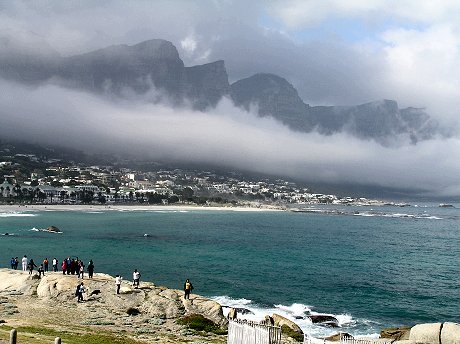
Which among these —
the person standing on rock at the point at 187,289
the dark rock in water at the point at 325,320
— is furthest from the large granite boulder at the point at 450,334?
the person standing on rock at the point at 187,289

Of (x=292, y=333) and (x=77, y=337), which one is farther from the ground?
(x=77, y=337)

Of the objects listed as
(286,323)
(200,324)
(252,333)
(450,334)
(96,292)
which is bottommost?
(286,323)

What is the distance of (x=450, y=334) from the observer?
995 inches

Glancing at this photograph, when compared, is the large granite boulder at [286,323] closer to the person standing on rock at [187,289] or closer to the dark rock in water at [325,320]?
the dark rock in water at [325,320]

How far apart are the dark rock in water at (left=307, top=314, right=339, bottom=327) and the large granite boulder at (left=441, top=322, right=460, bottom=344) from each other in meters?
14.4

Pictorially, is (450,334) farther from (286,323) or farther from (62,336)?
(62,336)

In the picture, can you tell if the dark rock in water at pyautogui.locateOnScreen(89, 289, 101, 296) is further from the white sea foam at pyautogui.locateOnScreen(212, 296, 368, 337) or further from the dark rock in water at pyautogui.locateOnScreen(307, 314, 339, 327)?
the dark rock in water at pyautogui.locateOnScreen(307, 314, 339, 327)

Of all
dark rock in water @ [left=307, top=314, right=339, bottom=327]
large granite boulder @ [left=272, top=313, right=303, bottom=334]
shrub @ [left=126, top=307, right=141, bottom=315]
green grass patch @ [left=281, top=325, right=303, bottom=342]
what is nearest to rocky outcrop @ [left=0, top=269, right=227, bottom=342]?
shrub @ [left=126, top=307, right=141, bottom=315]

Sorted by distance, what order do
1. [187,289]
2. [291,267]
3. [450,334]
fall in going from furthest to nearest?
1. [291,267]
2. [187,289]
3. [450,334]

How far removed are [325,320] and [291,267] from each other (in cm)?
2940

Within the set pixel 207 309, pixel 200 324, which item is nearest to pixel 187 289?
pixel 207 309

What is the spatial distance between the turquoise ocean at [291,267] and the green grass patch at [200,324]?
6.45 metres

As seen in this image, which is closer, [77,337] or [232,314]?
[77,337]

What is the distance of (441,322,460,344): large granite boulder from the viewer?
25.1 m
